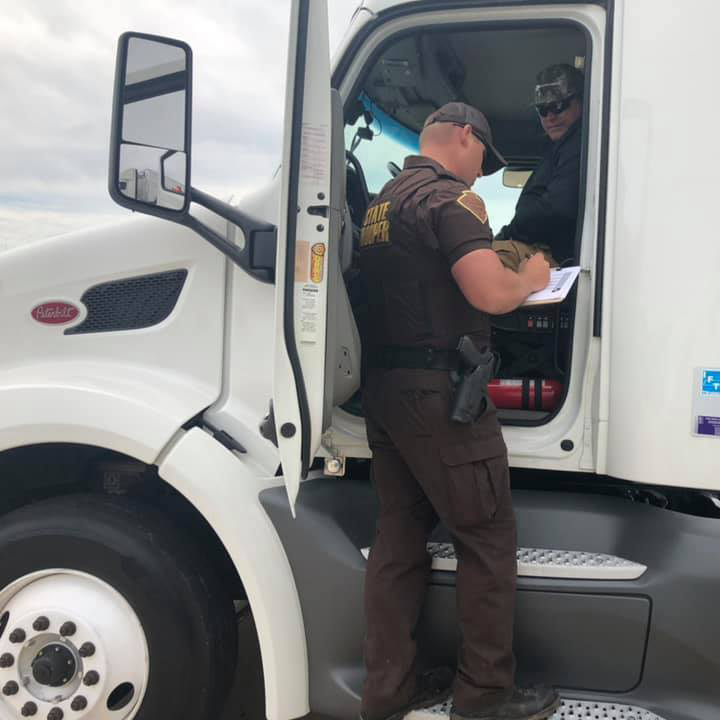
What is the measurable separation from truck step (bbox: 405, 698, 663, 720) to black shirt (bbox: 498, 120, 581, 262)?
4.59 feet

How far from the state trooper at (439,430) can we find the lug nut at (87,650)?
0.82 metres

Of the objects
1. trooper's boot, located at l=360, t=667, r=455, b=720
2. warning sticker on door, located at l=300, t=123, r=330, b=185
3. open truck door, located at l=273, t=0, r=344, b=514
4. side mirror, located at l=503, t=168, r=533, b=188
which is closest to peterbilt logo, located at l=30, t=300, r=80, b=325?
open truck door, located at l=273, t=0, r=344, b=514

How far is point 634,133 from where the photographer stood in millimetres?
1770

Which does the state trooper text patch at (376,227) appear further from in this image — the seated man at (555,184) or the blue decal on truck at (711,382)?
the blue decal on truck at (711,382)

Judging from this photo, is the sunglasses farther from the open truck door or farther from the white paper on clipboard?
the open truck door

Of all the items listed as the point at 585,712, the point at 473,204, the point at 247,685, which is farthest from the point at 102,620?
the point at 473,204

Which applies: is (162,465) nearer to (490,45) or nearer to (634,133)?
(634,133)

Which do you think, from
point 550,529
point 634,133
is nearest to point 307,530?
point 550,529

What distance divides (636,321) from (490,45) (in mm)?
1470

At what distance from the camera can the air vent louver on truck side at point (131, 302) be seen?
2.11m

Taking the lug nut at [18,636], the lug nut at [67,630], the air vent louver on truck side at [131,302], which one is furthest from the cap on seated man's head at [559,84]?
the lug nut at [18,636]

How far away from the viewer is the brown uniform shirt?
5.71 feet

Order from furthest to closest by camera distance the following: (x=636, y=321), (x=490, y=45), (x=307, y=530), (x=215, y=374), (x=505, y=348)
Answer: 1. (x=490, y=45)
2. (x=505, y=348)
3. (x=215, y=374)
4. (x=307, y=530)
5. (x=636, y=321)

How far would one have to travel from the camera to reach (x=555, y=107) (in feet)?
7.84
